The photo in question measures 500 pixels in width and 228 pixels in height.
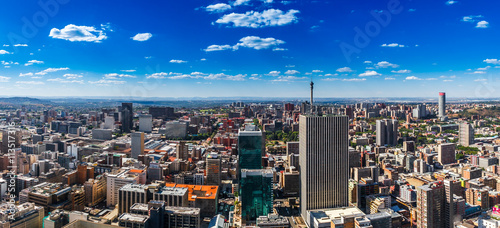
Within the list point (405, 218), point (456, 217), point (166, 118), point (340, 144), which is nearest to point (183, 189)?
point (340, 144)

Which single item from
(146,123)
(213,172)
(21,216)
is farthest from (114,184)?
(146,123)

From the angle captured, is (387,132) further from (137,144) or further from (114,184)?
(114,184)

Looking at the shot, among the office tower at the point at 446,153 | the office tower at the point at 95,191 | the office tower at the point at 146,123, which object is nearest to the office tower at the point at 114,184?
the office tower at the point at 95,191

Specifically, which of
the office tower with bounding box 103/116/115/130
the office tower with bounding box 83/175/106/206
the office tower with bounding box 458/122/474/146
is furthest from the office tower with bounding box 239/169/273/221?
the office tower with bounding box 103/116/115/130

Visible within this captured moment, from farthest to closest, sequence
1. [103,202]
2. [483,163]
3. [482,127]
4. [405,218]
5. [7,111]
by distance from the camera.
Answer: [482,127], [7,111], [483,163], [103,202], [405,218]

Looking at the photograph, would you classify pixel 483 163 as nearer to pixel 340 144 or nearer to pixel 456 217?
pixel 456 217
